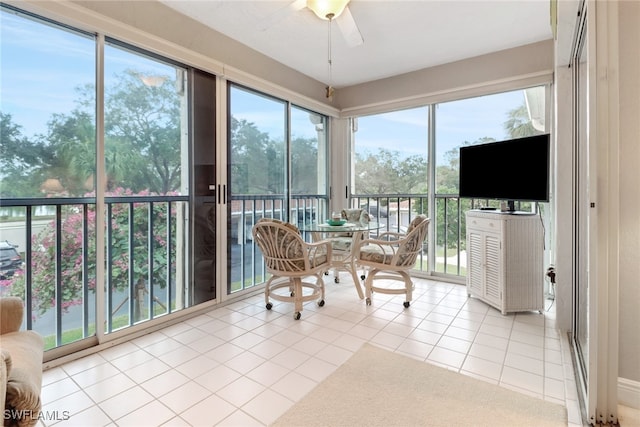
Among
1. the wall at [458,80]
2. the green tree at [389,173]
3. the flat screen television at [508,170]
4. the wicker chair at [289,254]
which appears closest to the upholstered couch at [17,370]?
the wicker chair at [289,254]

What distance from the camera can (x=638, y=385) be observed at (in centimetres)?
151

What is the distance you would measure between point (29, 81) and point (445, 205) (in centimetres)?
397

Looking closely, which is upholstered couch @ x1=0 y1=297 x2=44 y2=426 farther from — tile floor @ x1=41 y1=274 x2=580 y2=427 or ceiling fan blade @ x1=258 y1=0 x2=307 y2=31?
ceiling fan blade @ x1=258 y1=0 x2=307 y2=31

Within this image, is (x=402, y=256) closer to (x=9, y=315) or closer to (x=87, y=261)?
(x=87, y=261)

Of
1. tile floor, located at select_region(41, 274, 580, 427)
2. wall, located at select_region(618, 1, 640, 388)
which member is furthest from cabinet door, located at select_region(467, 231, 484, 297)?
wall, located at select_region(618, 1, 640, 388)

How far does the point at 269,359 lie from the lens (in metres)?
1.98

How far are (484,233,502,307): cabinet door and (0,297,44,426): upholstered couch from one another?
9.91 ft

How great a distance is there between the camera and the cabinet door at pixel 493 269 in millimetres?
2738

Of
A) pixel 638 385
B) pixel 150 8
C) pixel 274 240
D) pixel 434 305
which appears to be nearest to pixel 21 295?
pixel 274 240

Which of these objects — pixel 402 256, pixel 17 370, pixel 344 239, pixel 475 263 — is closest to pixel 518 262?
pixel 475 263

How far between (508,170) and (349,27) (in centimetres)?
188

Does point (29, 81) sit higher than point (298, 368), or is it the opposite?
point (29, 81)

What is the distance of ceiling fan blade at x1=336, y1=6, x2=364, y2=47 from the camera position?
227 centimetres

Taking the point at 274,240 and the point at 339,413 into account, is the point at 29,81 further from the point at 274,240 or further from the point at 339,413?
the point at 339,413
